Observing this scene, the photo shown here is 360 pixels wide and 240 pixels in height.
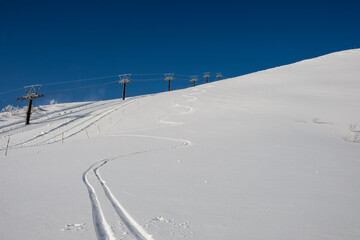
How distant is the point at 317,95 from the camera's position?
63.6 ft

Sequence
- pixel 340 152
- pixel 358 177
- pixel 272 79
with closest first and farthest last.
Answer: pixel 358 177
pixel 340 152
pixel 272 79

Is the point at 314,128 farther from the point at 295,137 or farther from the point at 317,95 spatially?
the point at 317,95

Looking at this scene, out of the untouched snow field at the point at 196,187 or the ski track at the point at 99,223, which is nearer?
the ski track at the point at 99,223

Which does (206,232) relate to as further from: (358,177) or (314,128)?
Answer: (314,128)

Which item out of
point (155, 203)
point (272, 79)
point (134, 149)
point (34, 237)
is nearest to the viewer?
point (34, 237)

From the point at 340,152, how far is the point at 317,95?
13.4 m

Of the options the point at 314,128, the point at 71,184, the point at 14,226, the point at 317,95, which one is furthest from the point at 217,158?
the point at 317,95

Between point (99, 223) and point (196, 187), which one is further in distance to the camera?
point (196, 187)

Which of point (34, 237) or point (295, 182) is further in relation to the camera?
point (295, 182)

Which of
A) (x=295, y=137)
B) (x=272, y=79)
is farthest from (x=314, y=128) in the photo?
(x=272, y=79)

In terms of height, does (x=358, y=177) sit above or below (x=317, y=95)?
below

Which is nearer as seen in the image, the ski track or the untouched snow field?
the ski track

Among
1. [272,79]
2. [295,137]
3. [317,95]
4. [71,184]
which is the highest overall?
[272,79]

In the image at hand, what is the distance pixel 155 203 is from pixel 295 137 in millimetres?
8608
